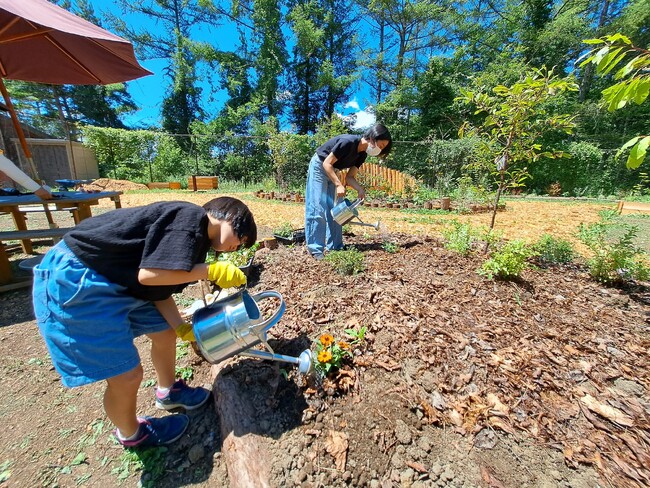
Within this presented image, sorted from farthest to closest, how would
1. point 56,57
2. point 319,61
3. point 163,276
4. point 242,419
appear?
point 319,61 < point 56,57 < point 242,419 < point 163,276

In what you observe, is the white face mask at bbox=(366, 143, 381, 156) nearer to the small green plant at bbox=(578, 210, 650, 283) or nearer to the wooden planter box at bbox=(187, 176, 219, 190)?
the small green plant at bbox=(578, 210, 650, 283)

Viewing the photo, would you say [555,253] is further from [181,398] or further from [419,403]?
[181,398]

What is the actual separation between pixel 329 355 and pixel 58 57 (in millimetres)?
5361

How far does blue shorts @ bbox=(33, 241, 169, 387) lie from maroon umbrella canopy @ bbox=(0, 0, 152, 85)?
2.76 meters

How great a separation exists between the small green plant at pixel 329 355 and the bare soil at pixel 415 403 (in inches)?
3.4

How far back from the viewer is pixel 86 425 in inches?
66.9

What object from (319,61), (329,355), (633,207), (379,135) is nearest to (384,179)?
(633,207)

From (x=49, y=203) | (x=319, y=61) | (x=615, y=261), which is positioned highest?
(x=319, y=61)

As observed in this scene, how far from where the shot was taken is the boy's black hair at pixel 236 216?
1354 mm

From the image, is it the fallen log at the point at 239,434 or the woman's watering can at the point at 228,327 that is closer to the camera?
the fallen log at the point at 239,434

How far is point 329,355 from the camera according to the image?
1.61 metres

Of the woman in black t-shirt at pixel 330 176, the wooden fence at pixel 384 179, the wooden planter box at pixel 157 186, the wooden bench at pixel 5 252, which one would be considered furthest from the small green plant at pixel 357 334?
the wooden planter box at pixel 157 186

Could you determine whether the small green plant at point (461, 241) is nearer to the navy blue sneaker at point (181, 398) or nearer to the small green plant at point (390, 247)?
the small green plant at point (390, 247)

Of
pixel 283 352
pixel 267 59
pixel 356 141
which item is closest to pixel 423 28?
pixel 267 59
